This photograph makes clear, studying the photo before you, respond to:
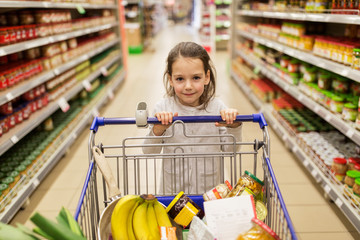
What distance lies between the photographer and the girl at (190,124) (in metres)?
1.53

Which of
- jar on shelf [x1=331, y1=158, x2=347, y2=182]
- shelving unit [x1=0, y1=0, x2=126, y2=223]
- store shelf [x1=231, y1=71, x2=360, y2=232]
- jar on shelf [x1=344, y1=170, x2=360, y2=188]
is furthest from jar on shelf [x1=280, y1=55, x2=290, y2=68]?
shelving unit [x1=0, y1=0, x2=126, y2=223]

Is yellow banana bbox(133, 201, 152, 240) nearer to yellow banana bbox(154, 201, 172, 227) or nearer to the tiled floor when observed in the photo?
yellow banana bbox(154, 201, 172, 227)

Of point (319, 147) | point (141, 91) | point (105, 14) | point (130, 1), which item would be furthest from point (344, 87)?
point (130, 1)

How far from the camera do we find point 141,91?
6566 millimetres

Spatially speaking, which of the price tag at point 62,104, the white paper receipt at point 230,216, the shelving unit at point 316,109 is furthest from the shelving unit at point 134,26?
the white paper receipt at point 230,216

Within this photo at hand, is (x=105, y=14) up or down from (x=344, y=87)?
up

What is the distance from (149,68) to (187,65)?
24.7ft

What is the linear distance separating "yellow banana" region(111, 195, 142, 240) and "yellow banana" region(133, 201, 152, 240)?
0.03 meters

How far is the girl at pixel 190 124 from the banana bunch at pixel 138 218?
0.25m

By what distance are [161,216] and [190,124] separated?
2.07ft

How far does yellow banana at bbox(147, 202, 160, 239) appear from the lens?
3.96ft

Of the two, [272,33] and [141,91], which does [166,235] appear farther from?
[141,91]

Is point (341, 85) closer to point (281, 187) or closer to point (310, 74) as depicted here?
point (310, 74)

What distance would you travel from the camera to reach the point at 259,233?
3.40ft
